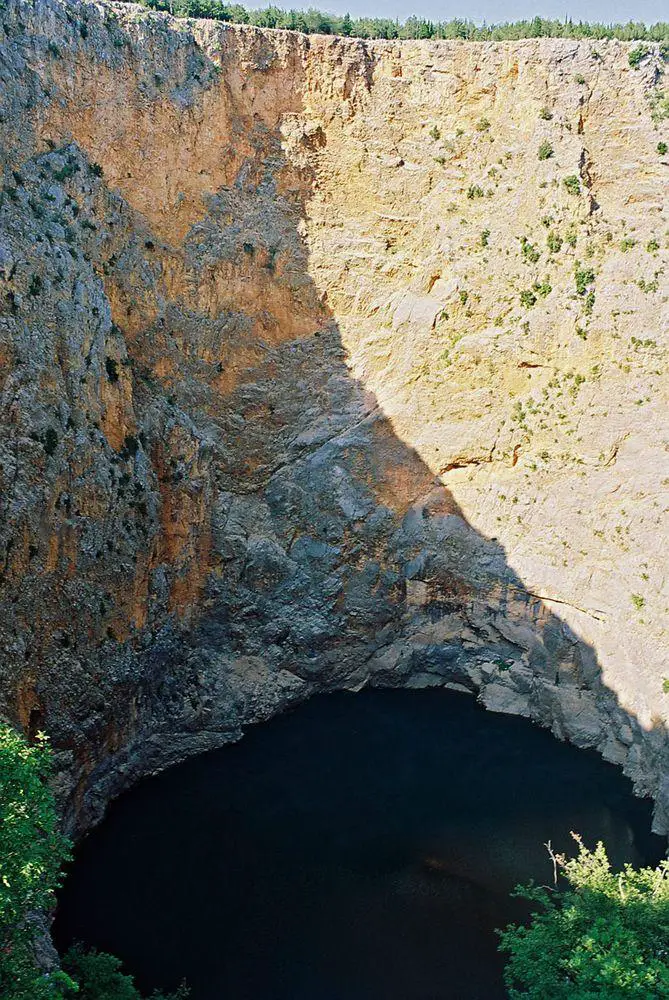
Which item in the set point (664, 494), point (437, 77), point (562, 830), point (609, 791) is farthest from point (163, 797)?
point (437, 77)

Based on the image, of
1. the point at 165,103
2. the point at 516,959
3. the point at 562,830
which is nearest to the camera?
the point at 516,959

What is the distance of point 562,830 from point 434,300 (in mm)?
21539

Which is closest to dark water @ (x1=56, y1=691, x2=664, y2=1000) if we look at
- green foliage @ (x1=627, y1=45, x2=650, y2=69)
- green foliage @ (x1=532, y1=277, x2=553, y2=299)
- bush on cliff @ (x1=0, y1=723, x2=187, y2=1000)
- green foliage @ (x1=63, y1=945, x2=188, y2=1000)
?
green foliage @ (x1=63, y1=945, x2=188, y2=1000)

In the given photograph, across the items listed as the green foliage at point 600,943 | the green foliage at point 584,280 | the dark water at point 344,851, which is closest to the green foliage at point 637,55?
the green foliage at point 584,280

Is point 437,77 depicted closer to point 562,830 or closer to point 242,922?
point 562,830

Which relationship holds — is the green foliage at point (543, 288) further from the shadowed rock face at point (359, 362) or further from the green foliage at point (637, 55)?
the green foliage at point (637, 55)

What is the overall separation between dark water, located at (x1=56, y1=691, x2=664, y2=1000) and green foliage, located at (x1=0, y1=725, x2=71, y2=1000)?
8.00 meters

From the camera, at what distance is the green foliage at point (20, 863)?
13.1 meters

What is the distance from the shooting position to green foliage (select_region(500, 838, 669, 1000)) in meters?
14.9

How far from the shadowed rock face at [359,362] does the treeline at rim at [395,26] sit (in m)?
2.70

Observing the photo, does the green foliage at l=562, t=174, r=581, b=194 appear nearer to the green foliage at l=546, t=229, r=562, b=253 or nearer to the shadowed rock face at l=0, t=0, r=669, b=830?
the shadowed rock face at l=0, t=0, r=669, b=830

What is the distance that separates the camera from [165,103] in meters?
31.9

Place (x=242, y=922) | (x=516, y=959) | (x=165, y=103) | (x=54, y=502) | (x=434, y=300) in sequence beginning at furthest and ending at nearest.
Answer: (x=434, y=300) → (x=165, y=103) → (x=54, y=502) → (x=242, y=922) → (x=516, y=959)

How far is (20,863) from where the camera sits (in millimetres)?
13344
